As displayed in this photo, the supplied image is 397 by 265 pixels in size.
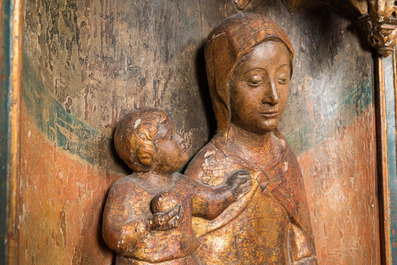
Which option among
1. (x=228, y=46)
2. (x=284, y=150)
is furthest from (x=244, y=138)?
(x=228, y=46)

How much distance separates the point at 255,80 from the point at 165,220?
2.62 feet

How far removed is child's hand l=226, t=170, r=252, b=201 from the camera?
244 centimetres

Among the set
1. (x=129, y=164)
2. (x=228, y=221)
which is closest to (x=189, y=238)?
(x=228, y=221)

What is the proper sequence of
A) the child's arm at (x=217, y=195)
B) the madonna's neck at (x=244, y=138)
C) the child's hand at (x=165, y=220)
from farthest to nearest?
the madonna's neck at (x=244, y=138), the child's arm at (x=217, y=195), the child's hand at (x=165, y=220)

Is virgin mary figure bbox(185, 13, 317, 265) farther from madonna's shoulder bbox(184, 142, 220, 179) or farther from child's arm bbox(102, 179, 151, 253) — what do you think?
child's arm bbox(102, 179, 151, 253)

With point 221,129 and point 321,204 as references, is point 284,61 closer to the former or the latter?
point 221,129

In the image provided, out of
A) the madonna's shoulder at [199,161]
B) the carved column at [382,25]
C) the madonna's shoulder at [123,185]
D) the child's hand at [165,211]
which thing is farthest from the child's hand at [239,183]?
the carved column at [382,25]

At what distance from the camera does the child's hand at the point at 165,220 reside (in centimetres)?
210

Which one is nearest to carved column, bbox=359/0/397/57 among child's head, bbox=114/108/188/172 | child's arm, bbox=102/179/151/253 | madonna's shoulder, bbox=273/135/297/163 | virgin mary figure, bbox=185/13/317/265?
virgin mary figure, bbox=185/13/317/265

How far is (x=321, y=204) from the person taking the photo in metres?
3.00

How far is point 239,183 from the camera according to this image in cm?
245

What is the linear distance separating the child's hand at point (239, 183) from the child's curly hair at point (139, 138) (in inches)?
16.6

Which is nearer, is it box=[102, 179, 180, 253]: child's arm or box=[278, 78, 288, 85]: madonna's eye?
box=[102, 179, 180, 253]: child's arm

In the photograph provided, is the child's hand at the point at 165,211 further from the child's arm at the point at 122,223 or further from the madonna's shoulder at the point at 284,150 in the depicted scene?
the madonna's shoulder at the point at 284,150
